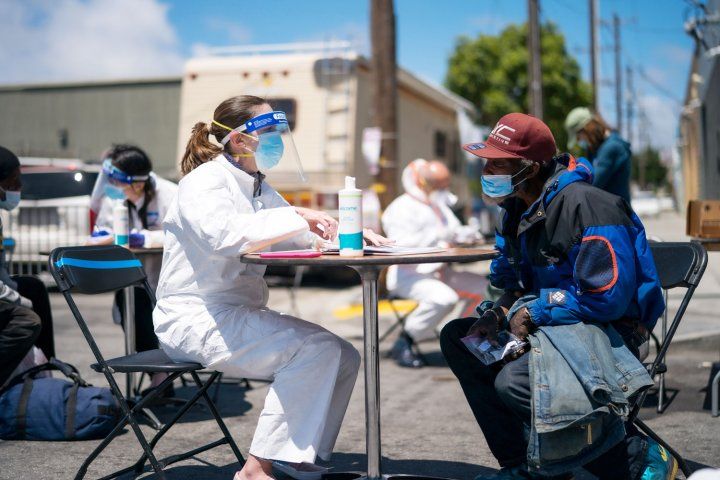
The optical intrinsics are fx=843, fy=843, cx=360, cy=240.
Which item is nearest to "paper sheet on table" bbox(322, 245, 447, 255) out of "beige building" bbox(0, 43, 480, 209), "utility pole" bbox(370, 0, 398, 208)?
"beige building" bbox(0, 43, 480, 209)

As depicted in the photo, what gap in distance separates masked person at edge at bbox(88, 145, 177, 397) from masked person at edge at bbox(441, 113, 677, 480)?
2358 millimetres

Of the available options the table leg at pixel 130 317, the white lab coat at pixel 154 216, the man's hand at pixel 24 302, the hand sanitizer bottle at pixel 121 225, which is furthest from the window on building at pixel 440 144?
the man's hand at pixel 24 302

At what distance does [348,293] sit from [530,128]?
8.15 metres

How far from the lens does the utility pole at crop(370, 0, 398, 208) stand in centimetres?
1002

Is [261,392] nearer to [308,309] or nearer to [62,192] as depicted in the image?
[62,192]

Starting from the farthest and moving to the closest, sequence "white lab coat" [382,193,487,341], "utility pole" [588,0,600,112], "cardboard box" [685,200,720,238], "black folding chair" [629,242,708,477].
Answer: "utility pole" [588,0,600,112] → "white lab coat" [382,193,487,341] → "cardboard box" [685,200,720,238] → "black folding chair" [629,242,708,477]

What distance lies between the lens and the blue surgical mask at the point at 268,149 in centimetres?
354

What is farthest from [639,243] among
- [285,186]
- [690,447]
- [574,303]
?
[285,186]

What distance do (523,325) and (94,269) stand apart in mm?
1942

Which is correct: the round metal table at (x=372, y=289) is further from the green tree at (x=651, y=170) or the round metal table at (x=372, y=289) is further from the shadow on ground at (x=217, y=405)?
the green tree at (x=651, y=170)

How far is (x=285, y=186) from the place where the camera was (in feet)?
36.1

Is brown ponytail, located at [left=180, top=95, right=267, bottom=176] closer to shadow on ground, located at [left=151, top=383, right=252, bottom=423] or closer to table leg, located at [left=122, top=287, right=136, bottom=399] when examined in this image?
table leg, located at [left=122, top=287, right=136, bottom=399]

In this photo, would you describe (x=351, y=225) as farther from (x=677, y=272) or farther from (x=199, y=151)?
(x=677, y=272)

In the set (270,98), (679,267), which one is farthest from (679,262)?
(270,98)
